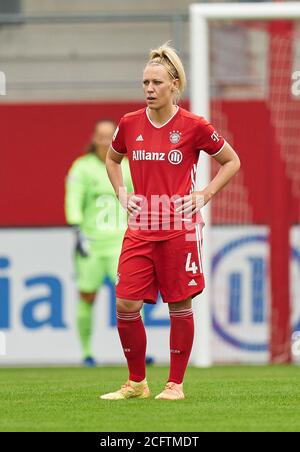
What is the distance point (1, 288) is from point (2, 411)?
6145 millimetres

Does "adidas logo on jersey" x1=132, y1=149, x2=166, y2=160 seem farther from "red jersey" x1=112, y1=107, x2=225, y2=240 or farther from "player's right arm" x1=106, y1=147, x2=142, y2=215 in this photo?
"player's right arm" x1=106, y1=147, x2=142, y2=215

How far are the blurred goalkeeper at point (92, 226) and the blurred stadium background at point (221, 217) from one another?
74 cm

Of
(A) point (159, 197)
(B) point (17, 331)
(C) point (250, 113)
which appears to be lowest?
(B) point (17, 331)

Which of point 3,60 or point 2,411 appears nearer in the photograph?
point 2,411

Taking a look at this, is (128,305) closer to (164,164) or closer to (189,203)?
(189,203)

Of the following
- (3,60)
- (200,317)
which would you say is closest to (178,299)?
(200,317)

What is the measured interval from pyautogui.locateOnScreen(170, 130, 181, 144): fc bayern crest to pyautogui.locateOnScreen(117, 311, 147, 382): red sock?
38.6 inches

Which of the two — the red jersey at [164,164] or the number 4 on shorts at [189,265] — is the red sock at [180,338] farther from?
the red jersey at [164,164]

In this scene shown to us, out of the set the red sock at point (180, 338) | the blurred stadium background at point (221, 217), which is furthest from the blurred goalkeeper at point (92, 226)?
the red sock at point (180, 338)

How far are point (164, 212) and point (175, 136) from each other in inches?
16.9

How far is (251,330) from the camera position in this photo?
41.3ft

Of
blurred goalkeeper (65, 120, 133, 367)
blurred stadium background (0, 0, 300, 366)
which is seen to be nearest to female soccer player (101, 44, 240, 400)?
blurred stadium background (0, 0, 300, 366)

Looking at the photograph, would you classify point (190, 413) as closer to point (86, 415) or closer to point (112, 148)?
point (86, 415)
